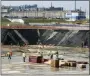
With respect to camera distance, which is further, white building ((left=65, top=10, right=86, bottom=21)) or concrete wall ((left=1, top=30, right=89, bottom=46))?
white building ((left=65, top=10, right=86, bottom=21))

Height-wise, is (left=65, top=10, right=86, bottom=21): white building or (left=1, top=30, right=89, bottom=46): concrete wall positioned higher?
(left=1, top=30, right=89, bottom=46): concrete wall

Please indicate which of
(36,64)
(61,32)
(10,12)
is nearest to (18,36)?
(61,32)

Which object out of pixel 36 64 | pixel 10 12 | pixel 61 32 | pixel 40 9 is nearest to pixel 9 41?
pixel 61 32

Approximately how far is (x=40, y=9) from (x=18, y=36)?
70597 millimetres

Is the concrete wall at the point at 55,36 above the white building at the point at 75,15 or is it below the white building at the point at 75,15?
above

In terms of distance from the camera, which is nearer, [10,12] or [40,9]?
[10,12]

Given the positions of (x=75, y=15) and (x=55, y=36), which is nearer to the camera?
(x=55, y=36)

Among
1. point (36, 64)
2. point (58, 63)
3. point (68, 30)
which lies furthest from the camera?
point (68, 30)

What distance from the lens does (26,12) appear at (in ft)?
403

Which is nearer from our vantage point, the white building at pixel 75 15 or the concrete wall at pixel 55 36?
the concrete wall at pixel 55 36

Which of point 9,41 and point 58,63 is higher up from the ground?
point 58,63

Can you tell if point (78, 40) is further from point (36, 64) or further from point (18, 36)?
point (36, 64)

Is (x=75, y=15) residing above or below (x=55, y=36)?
below

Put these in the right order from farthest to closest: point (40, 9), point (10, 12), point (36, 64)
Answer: point (40, 9), point (10, 12), point (36, 64)
